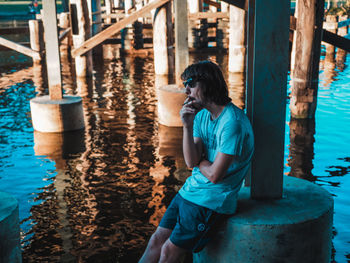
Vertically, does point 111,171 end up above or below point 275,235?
below

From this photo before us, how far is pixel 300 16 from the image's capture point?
22.6 ft

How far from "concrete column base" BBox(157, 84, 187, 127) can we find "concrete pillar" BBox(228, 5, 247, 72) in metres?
4.60

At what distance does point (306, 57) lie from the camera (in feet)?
23.3

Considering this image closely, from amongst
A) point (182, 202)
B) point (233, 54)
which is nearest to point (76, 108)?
point (182, 202)

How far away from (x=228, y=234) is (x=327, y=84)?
9083 millimetres

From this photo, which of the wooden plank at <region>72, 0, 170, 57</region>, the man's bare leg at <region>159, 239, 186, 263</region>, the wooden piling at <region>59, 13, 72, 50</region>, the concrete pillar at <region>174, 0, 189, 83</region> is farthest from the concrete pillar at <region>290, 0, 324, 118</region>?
the wooden piling at <region>59, 13, 72, 50</region>

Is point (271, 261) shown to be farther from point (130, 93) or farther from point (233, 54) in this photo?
point (233, 54)

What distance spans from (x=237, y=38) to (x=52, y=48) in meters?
5.92

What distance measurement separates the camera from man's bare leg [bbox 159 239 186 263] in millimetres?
2479

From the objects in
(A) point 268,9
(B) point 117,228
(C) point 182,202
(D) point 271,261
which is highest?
(A) point 268,9

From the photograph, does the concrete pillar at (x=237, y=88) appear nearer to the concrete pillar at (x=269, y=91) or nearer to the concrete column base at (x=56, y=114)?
the concrete column base at (x=56, y=114)

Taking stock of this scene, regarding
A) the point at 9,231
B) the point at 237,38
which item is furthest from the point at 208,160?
the point at 237,38

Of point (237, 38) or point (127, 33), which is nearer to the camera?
point (237, 38)

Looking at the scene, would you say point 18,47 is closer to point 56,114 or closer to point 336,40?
point 56,114
